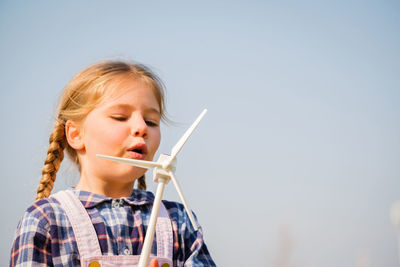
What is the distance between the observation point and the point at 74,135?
3119mm

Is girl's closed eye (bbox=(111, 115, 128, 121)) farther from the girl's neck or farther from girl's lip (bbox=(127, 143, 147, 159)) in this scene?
the girl's neck

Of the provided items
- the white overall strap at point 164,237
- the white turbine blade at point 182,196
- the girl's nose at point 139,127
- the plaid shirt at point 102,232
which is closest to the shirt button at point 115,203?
the plaid shirt at point 102,232

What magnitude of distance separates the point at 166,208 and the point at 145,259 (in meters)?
1.30

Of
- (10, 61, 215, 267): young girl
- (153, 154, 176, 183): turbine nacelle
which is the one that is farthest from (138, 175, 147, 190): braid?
(153, 154, 176, 183): turbine nacelle

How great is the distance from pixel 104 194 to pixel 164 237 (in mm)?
486

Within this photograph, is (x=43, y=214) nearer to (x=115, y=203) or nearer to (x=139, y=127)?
(x=115, y=203)

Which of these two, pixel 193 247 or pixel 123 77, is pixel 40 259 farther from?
pixel 123 77

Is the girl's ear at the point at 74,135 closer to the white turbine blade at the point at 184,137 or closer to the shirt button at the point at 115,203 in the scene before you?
the shirt button at the point at 115,203

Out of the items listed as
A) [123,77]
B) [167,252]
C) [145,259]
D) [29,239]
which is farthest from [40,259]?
[123,77]

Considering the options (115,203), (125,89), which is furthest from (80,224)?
(125,89)

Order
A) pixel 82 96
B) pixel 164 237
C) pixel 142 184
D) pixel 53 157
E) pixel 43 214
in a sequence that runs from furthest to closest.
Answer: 1. pixel 142 184
2. pixel 53 157
3. pixel 82 96
4. pixel 164 237
5. pixel 43 214

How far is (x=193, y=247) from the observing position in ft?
9.67

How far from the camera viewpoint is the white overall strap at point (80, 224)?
2.55 meters

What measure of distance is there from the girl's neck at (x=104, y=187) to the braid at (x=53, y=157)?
34 centimetres
